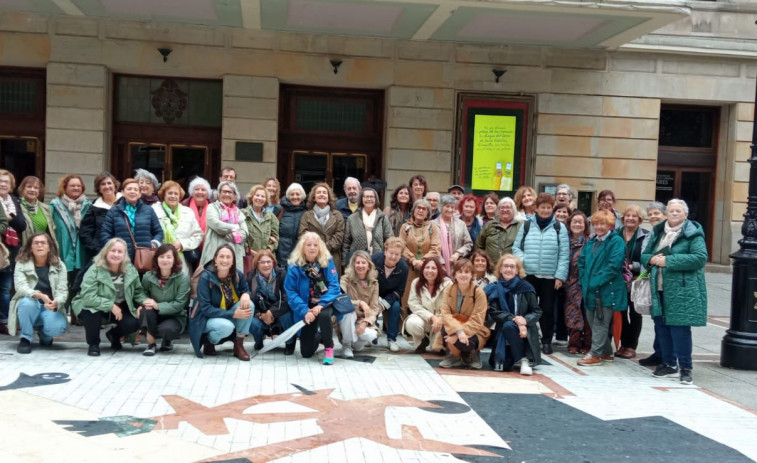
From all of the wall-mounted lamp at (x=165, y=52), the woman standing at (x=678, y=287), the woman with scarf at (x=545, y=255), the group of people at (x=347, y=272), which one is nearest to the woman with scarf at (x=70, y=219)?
the group of people at (x=347, y=272)

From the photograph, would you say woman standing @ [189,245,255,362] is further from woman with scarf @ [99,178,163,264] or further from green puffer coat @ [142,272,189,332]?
woman with scarf @ [99,178,163,264]

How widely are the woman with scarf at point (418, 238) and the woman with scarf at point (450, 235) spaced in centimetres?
17

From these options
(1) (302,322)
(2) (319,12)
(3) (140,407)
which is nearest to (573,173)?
(2) (319,12)

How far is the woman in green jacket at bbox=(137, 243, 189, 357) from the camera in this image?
8.28m

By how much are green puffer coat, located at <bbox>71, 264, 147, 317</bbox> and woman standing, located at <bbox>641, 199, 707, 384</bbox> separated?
579 centimetres

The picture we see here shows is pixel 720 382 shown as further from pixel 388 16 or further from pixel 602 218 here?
pixel 388 16

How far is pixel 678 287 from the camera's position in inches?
320

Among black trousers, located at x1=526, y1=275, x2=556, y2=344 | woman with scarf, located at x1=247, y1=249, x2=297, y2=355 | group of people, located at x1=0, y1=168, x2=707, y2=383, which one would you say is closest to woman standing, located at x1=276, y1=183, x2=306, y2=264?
group of people, located at x1=0, y1=168, x2=707, y2=383

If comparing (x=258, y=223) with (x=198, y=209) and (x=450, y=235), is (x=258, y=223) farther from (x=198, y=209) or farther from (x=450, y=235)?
(x=450, y=235)

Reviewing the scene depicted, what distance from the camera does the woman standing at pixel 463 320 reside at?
8.23 m

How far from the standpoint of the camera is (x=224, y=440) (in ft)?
17.9

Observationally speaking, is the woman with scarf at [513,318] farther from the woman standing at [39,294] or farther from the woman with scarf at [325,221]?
the woman standing at [39,294]

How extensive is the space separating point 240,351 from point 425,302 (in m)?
2.23

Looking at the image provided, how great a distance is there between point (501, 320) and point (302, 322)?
2.23 metres
